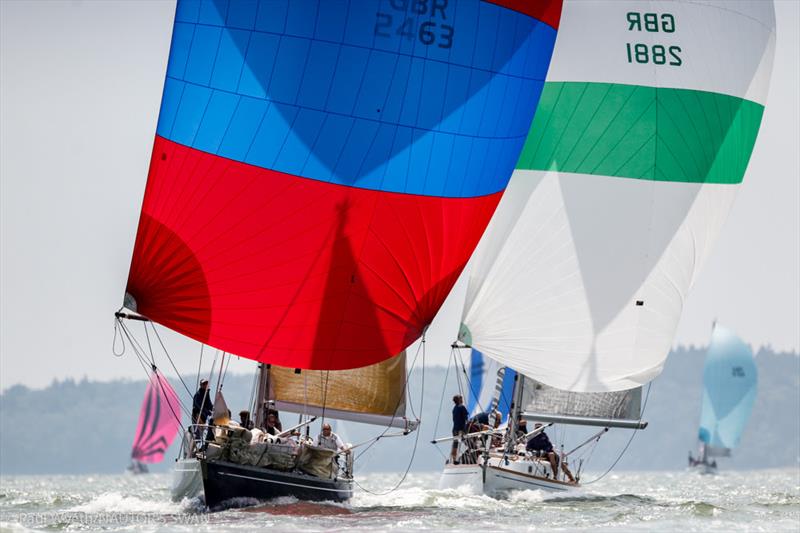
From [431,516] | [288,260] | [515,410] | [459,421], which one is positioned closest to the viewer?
[288,260]

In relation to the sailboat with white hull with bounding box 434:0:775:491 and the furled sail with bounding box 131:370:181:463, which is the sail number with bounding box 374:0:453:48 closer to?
the sailboat with white hull with bounding box 434:0:775:491

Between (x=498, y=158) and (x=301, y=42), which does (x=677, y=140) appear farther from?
(x=301, y=42)

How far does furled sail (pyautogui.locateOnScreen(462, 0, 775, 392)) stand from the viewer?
21156mm

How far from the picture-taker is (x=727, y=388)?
7894 centimetres

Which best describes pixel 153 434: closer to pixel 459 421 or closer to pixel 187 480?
pixel 459 421

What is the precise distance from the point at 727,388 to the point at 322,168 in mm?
65955

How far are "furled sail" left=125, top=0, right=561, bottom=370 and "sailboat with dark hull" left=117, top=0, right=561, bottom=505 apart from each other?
0.07ft

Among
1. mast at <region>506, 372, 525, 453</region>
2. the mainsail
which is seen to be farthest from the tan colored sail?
the mainsail

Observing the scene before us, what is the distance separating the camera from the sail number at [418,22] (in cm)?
1673

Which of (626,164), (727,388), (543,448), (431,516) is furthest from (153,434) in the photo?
(431,516)

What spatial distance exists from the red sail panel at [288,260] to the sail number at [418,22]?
1.95m

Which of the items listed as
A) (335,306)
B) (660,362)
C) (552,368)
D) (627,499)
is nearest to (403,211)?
(335,306)

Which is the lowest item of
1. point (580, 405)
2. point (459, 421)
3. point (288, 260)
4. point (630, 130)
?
point (459, 421)

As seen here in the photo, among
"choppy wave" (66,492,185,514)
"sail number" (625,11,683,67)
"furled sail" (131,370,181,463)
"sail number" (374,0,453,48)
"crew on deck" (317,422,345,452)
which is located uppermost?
"sail number" (625,11,683,67)
